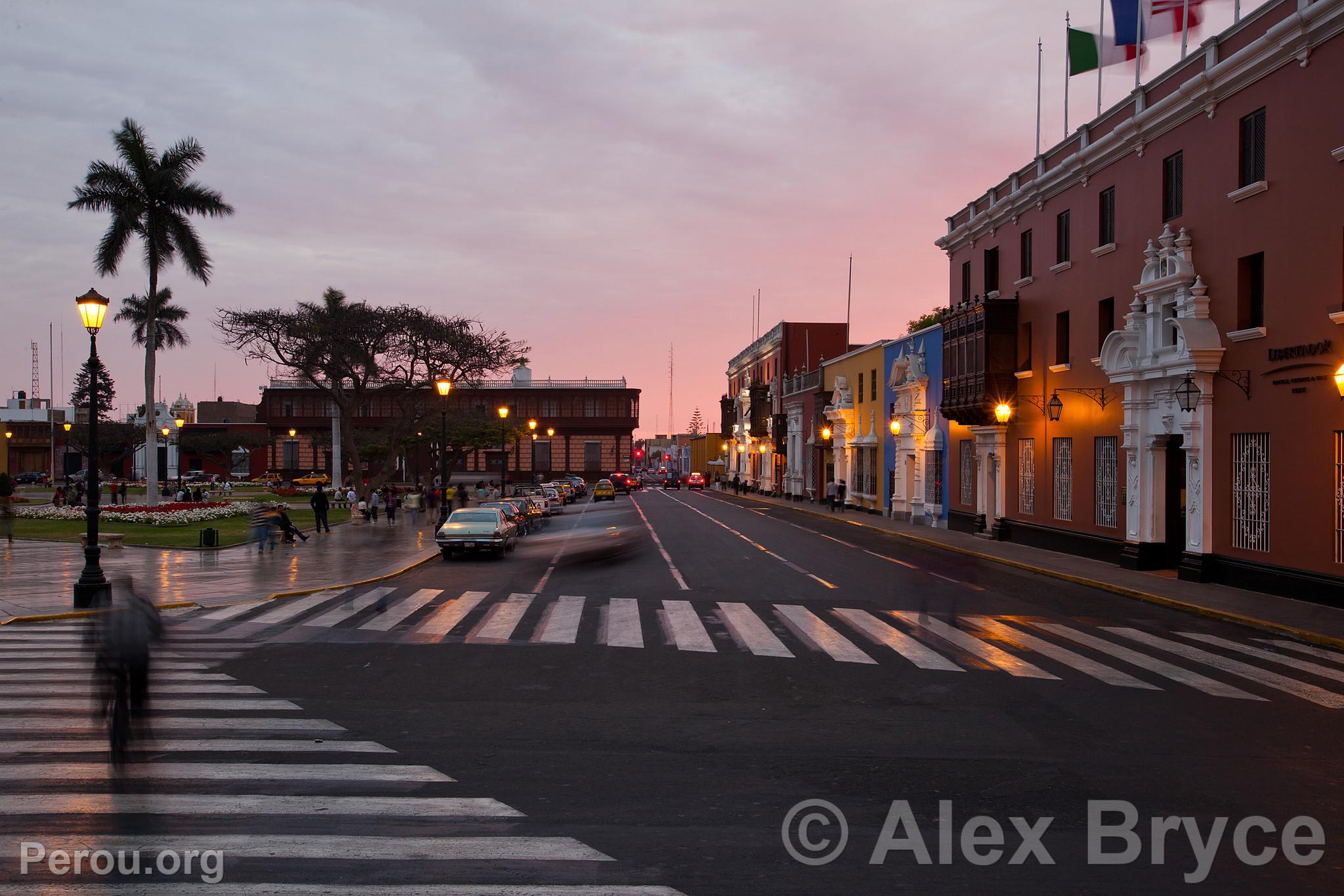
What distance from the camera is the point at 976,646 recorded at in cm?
1359

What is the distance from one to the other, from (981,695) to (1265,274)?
14071 mm

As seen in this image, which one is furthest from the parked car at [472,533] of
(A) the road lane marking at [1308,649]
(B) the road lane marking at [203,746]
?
(A) the road lane marking at [1308,649]

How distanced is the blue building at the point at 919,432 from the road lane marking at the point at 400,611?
27.1m

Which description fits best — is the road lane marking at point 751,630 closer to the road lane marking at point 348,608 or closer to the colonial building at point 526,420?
the road lane marking at point 348,608

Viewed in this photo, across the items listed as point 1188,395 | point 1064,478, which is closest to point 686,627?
point 1188,395

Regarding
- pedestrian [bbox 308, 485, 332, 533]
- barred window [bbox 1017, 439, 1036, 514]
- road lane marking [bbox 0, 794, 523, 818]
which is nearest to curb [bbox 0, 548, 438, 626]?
road lane marking [bbox 0, 794, 523, 818]

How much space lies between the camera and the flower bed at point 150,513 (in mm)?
35500

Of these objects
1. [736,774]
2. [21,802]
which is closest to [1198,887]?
[736,774]

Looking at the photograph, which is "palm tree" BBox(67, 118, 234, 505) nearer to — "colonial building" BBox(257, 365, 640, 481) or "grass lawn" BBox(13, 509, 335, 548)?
"grass lawn" BBox(13, 509, 335, 548)

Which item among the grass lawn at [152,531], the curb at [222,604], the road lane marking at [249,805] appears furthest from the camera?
the grass lawn at [152,531]

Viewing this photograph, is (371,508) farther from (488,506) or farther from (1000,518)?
(1000,518)

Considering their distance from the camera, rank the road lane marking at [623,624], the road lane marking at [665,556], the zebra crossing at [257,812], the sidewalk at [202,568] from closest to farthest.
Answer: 1. the zebra crossing at [257,812]
2. the road lane marking at [623,624]
3. the sidewalk at [202,568]
4. the road lane marking at [665,556]

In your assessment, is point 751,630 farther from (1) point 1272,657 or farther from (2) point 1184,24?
(2) point 1184,24

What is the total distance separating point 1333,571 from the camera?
17.3m
